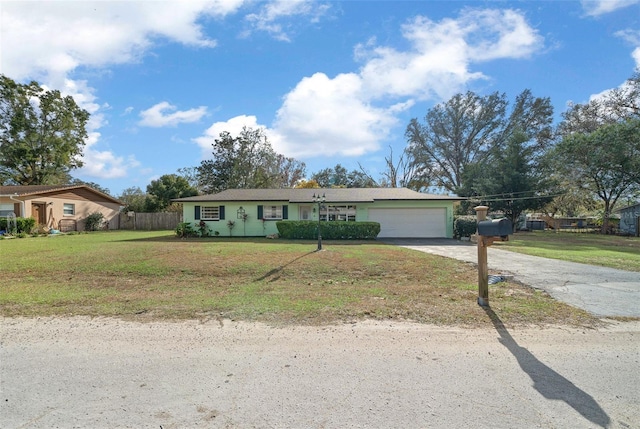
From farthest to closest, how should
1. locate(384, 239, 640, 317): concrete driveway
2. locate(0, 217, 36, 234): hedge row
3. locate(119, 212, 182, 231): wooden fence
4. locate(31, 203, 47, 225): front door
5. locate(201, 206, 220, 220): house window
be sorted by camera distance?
locate(119, 212, 182, 231): wooden fence
locate(31, 203, 47, 225): front door
locate(201, 206, 220, 220): house window
locate(0, 217, 36, 234): hedge row
locate(384, 239, 640, 317): concrete driveway

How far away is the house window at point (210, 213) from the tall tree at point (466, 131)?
24.8 meters

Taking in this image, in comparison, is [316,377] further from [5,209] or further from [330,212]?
[5,209]

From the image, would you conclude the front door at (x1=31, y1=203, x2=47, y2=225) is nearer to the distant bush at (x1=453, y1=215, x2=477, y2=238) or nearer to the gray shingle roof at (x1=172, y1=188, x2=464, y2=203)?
the gray shingle roof at (x1=172, y1=188, x2=464, y2=203)

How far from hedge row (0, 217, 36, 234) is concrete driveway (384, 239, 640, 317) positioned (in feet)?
78.3

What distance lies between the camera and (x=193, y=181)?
3691 cm

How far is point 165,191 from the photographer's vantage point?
2917 centimetres

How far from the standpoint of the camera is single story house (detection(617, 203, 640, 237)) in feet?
83.4

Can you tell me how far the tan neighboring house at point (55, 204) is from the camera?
2005 centimetres

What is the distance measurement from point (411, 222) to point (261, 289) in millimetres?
14974

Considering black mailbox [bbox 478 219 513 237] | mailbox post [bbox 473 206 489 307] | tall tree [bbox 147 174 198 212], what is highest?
tall tree [bbox 147 174 198 212]

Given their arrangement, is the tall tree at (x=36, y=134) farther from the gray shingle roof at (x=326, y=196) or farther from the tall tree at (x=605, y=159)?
the tall tree at (x=605, y=159)

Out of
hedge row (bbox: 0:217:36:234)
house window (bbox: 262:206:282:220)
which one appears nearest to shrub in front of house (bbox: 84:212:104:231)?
hedge row (bbox: 0:217:36:234)

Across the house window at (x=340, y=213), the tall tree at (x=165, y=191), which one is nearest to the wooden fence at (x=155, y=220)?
the tall tree at (x=165, y=191)

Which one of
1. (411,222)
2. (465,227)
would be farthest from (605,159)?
(411,222)
